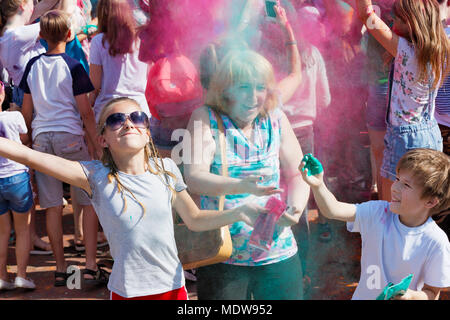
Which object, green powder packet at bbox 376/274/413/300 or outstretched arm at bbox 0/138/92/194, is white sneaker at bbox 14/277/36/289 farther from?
green powder packet at bbox 376/274/413/300

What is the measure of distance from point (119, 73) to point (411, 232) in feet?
5.50

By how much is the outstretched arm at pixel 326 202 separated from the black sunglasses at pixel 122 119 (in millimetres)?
500

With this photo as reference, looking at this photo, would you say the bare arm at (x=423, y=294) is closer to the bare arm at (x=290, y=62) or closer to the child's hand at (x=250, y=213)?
the child's hand at (x=250, y=213)

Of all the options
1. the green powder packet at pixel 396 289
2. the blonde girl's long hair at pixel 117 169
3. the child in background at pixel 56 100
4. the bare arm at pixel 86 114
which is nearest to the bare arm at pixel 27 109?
the child in background at pixel 56 100

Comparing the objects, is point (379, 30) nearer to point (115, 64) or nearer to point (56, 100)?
point (115, 64)

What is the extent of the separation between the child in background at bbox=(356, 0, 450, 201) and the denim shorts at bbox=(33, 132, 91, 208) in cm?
143

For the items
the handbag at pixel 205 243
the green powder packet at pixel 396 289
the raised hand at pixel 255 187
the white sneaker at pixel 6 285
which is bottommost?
the white sneaker at pixel 6 285

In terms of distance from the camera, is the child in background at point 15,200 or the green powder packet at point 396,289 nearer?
the green powder packet at point 396,289

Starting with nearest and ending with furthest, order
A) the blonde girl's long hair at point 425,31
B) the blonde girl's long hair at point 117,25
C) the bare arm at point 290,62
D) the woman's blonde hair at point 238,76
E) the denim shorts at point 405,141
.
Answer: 1. the woman's blonde hair at point 238,76
2. the bare arm at point 290,62
3. the blonde girl's long hair at point 425,31
4. the denim shorts at point 405,141
5. the blonde girl's long hair at point 117,25

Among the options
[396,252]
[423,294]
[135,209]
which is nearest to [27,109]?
[135,209]

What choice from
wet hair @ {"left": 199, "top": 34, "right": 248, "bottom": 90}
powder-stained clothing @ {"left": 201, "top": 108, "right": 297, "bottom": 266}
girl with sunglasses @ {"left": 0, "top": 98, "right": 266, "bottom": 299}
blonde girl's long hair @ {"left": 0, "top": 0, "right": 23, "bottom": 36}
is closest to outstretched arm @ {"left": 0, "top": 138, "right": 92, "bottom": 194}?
girl with sunglasses @ {"left": 0, "top": 98, "right": 266, "bottom": 299}

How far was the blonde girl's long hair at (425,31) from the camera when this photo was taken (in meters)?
2.24
